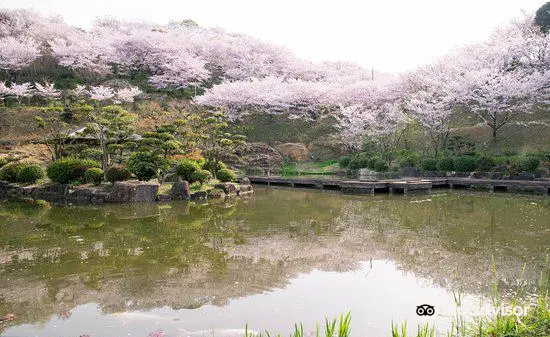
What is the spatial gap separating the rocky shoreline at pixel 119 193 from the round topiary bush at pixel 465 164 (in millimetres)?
10666

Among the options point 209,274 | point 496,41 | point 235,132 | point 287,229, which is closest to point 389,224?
point 287,229

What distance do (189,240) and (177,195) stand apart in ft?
23.4

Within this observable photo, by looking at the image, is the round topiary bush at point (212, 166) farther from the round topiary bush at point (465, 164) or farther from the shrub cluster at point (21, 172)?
the round topiary bush at point (465, 164)

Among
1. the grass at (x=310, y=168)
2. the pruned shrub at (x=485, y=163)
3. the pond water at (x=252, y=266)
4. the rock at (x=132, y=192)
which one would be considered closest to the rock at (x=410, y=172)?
the pruned shrub at (x=485, y=163)

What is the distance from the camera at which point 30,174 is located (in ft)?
60.2

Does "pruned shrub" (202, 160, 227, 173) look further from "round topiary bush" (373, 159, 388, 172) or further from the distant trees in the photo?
the distant trees

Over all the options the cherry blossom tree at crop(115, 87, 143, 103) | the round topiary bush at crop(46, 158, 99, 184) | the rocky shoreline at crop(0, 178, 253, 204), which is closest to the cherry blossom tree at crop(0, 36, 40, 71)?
the cherry blossom tree at crop(115, 87, 143, 103)

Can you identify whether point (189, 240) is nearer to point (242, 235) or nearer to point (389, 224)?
point (242, 235)

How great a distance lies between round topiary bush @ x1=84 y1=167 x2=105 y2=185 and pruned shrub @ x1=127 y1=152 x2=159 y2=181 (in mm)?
1123

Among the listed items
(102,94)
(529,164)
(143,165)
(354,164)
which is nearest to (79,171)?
(143,165)

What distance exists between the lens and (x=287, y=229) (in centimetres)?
1041

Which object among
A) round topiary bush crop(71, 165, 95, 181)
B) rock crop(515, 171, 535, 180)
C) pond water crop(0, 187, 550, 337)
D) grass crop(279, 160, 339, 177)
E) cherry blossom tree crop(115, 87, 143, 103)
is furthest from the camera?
cherry blossom tree crop(115, 87, 143, 103)

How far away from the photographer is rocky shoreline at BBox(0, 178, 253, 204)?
15383 mm

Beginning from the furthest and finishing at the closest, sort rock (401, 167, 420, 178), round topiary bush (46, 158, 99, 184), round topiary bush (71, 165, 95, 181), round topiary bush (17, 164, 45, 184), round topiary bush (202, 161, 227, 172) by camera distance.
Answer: rock (401, 167, 420, 178) < round topiary bush (202, 161, 227, 172) < round topiary bush (17, 164, 45, 184) < round topiary bush (71, 165, 95, 181) < round topiary bush (46, 158, 99, 184)
